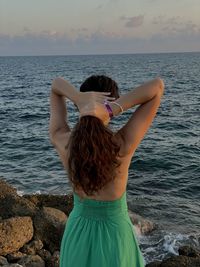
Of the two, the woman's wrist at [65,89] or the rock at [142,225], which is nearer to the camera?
the woman's wrist at [65,89]

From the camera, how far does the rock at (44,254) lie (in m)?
7.58

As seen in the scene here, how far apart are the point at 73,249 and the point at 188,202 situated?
10.7 meters

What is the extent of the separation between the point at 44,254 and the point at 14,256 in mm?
560

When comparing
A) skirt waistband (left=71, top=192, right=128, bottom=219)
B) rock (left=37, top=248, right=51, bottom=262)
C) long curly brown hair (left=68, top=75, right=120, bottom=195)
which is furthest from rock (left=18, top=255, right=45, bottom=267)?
long curly brown hair (left=68, top=75, right=120, bottom=195)

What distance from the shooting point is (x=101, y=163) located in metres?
2.72

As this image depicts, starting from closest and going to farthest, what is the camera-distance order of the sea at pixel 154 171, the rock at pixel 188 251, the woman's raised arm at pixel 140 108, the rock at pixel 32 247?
1. the woman's raised arm at pixel 140 108
2. the rock at pixel 32 247
3. the rock at pixel 188 251
4. the sea at pixel 154 171

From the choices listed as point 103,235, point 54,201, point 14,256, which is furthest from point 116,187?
point 54,201

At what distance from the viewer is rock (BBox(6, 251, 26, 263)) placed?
733 centimetres

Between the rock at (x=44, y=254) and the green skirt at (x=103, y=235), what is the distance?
4.80m

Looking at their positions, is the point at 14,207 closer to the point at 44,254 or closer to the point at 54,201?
the point at 44,254

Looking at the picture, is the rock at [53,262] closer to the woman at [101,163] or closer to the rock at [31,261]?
the rock at [31,261]

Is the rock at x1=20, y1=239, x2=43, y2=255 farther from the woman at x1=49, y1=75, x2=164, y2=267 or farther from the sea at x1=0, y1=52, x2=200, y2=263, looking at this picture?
the woman at x1=49, y1=75, x2=164, y2=267

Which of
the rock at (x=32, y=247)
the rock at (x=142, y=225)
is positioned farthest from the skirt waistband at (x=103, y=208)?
the rock at (x=142, y=225)

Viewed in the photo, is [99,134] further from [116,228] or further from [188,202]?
[188,202]
